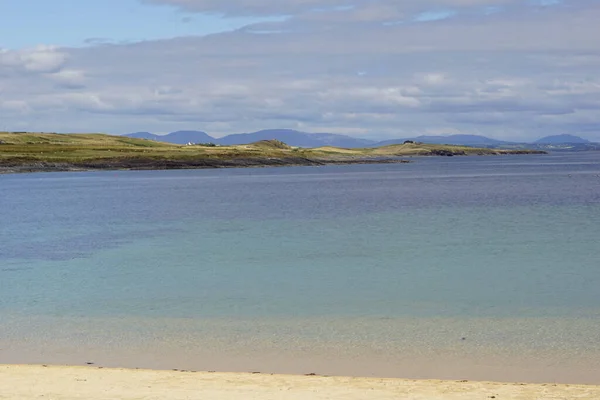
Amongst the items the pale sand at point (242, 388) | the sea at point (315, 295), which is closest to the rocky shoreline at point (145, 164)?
the sea at point (315, 295)

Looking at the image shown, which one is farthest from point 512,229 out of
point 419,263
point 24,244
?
point 24,244

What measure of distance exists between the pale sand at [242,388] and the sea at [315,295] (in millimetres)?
1218

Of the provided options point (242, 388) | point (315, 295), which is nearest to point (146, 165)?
point (315, 295)

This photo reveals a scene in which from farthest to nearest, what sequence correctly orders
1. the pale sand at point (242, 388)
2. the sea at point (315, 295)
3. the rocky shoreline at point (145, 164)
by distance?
1. the rocky shoreline at point (145, 164)
2. the sea at point (315, 295)
3. the pale sand at point (242, 388)

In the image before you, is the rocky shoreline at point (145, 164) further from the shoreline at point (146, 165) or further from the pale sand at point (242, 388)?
the pale sand at point (242, 388)

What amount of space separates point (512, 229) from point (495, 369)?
3029cm

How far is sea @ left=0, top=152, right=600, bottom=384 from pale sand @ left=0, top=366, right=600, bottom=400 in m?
1.22

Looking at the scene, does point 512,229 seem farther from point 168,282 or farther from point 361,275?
point 168,282

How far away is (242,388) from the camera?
14820 millimetres

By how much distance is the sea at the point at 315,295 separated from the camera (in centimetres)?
1802

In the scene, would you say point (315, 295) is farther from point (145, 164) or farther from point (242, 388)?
point (145, 164)

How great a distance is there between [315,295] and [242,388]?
444 inches

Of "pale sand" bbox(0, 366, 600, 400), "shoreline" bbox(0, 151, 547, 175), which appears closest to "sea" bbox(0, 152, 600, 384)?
"pale sand" bbox(0, 366, 600, 400)

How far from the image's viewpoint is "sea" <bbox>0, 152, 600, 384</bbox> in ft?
59.1
